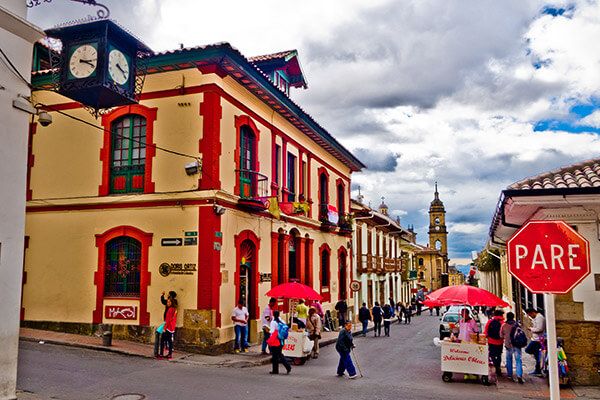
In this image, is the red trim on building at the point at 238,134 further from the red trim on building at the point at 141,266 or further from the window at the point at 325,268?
the window at the point at 325,268

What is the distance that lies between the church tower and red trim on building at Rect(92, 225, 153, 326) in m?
76.0

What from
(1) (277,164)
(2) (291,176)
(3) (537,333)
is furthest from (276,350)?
(2) (291,176)

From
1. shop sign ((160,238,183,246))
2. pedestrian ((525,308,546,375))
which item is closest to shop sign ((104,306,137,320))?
shop sign ((160,238,183,246))

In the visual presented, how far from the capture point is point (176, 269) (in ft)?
50.7

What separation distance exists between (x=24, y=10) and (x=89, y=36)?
368cm

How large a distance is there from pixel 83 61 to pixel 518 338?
461 inches

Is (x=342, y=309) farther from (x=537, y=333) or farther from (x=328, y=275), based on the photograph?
(x=537, y=333)

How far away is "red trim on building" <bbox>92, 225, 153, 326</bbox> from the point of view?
15.7m

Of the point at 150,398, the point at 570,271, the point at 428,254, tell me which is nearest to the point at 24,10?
the point at 150,398

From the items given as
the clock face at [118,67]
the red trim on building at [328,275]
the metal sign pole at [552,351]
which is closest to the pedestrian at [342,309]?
the red trim on building at [328,275]

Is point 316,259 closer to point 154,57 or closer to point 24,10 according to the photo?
point 154,57

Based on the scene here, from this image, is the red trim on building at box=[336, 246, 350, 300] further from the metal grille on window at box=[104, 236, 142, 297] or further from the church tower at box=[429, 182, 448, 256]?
the church tower at box=[429, 182, 448, 256]

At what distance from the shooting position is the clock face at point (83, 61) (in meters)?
11.1

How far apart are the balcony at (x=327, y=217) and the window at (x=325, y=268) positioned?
4.05ft
